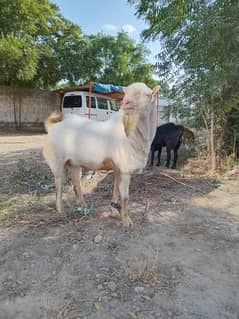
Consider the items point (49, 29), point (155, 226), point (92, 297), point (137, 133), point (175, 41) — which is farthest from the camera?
point (49, 29)

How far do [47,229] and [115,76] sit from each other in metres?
12.9

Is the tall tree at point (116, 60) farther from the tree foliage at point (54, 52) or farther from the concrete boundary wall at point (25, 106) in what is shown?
the concrete boundary wall at point (25, 106)

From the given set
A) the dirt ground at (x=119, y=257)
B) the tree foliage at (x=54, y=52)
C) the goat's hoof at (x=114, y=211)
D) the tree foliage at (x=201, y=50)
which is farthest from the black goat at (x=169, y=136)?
the tree foliage at (x=54, y=52)

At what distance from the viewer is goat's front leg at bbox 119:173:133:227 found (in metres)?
2.55

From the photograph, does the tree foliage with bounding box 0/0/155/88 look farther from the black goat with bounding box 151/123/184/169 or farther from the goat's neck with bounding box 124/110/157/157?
the goat's neck with bounding box 124/110/157/157

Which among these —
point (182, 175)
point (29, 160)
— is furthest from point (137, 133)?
point (29, 160)

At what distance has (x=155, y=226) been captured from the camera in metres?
2.69

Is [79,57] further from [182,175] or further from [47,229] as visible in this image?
[47,229]

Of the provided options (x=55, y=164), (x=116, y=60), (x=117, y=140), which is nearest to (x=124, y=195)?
(x=117, y=140)

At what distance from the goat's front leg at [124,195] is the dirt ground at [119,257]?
0.29ft

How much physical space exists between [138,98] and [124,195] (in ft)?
2.84

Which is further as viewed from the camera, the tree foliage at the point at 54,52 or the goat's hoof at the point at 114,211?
the tree foliage at the point at 54,52

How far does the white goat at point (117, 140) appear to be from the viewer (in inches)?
94.2

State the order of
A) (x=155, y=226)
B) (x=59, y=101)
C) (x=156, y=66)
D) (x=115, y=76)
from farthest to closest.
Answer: (x=115, y=76) < (x=59, y=101) < (x=156, y=66) < (x=155, y=226)
